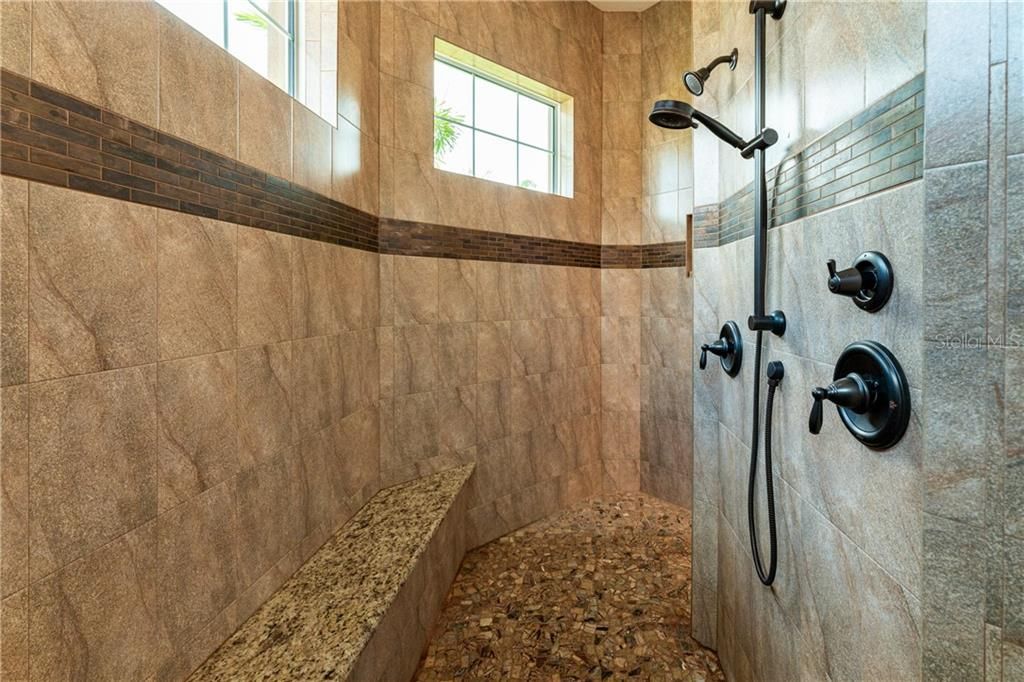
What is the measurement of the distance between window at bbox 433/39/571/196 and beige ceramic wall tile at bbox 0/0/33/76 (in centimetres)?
192

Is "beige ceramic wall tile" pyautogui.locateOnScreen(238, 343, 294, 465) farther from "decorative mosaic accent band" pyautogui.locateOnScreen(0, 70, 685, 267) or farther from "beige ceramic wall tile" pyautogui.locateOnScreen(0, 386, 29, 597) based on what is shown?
"beige ceramic wall tile" pyautogui.locateOnScreen(0, 386, 29, 597)

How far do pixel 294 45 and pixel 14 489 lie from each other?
185 cm

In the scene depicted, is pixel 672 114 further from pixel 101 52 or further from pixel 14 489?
pixel 14 489

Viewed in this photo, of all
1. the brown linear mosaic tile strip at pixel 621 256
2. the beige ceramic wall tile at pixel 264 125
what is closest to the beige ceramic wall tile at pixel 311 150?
the beige ceramic wall tile at pixel 264 125

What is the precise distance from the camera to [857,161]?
0.94m

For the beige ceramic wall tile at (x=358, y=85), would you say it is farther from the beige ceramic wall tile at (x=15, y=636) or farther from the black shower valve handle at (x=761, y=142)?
the beige ceramic wall tile at (x=15, y=636)

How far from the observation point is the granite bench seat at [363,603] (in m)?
1.27

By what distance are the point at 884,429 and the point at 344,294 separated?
6.29 feet

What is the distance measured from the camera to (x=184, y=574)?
121cm

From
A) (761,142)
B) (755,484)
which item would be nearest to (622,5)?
(761,142)

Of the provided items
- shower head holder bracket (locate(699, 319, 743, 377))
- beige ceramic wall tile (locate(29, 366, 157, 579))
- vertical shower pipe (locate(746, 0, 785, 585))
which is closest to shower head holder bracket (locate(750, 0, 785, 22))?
vertical shower pipe (locate(746, 0, 785, 585))

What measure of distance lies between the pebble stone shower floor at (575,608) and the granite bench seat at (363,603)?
0.17m

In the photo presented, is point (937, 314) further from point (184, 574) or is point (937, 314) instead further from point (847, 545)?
point (184, 574)

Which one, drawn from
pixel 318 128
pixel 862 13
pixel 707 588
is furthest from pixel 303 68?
pixel 707 588
